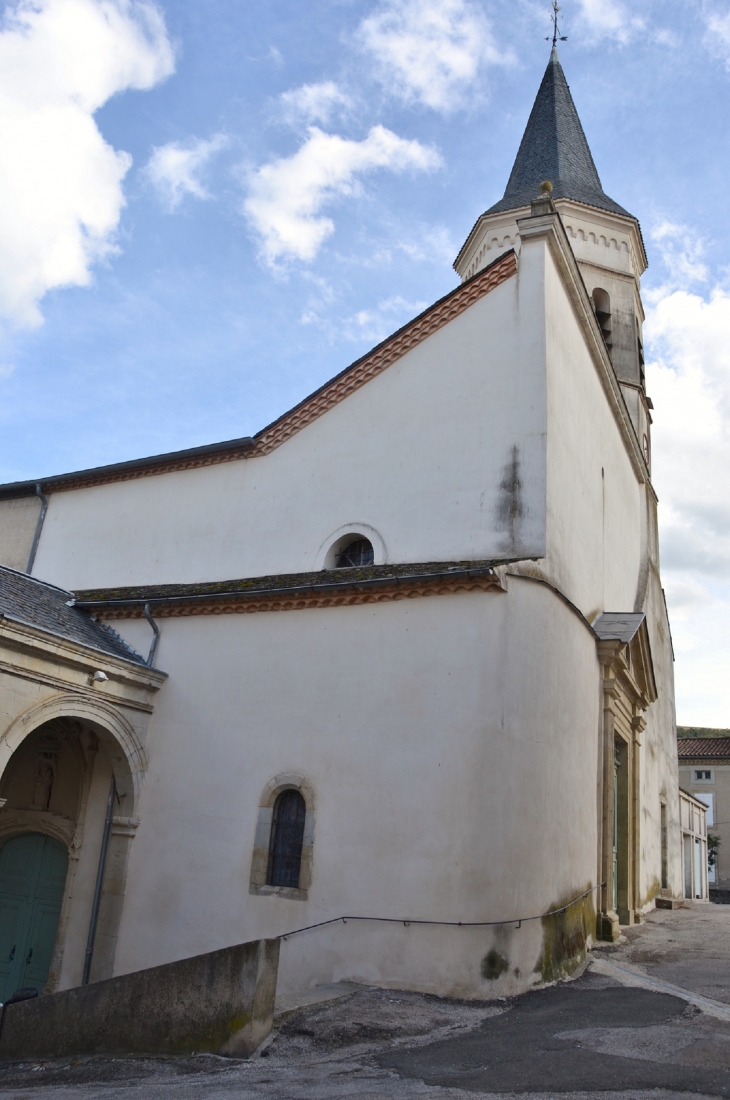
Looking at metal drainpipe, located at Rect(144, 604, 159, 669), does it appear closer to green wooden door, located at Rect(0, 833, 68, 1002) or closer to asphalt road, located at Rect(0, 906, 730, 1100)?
green wooden door, located at Rect(0, 833, 68, 1002)

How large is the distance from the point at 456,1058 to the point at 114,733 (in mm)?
6043

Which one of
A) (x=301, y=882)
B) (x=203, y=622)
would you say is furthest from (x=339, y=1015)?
(x=203, y=622)

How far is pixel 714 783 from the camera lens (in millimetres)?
37188

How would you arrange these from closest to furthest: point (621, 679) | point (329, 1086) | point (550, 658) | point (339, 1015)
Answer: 1. point (329, 1086)
2. point (339, 1015)
3. point (550, 658)
4. point (621, 679)

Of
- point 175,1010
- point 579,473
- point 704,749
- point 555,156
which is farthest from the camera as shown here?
point 704,749

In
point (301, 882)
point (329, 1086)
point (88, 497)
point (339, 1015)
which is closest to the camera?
point (329, 1086)

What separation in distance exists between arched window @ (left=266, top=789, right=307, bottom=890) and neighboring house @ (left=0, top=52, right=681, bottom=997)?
32 mm

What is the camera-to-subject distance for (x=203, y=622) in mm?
11164

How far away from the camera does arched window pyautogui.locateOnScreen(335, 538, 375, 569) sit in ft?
37.7

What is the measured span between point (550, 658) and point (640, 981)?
3401 millimetres

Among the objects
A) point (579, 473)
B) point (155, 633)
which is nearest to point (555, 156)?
point (579, 473)

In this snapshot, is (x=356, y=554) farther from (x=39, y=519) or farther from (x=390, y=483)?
(x=39, y=519)

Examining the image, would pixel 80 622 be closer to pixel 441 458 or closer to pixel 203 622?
pixel 203 622

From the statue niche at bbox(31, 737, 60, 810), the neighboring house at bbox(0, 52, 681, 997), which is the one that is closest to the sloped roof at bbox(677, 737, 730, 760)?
the neighboring house at bbox(0, 52, 681, 997)
